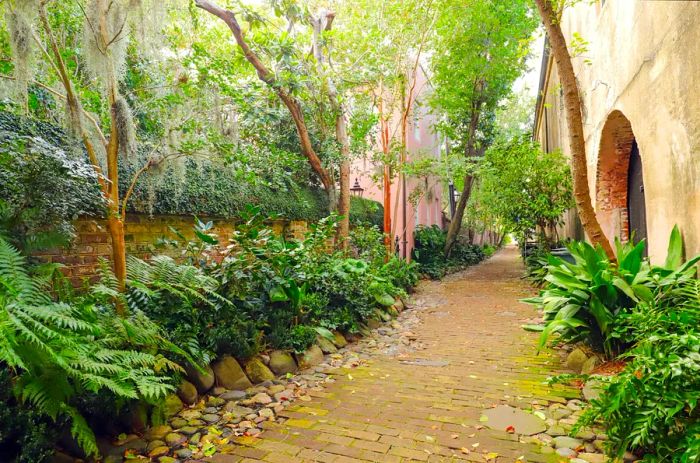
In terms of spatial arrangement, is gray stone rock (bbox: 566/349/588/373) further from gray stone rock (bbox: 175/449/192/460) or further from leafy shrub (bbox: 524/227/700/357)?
gray stone rock (bbox: 175/449/192/460)

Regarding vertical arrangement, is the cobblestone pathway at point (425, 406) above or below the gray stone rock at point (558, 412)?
below

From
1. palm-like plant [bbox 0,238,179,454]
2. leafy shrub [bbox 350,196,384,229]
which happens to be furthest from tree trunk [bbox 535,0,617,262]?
leafy shrub [bbox 350,196,384,229]

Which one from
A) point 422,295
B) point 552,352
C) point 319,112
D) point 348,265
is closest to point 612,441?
point 552,352

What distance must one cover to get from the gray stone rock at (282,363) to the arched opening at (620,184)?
4.78 meters

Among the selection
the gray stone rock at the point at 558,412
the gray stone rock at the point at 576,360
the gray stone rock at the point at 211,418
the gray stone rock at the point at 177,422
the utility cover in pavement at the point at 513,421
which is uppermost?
the gray stone rock at the point at 576,360

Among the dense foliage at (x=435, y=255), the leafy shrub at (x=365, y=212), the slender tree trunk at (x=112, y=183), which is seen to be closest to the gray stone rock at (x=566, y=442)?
the slender tree trunk at (x=112, y=183)

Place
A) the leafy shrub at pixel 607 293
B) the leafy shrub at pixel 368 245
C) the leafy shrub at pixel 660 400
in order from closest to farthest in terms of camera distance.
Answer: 1. the leafy shrub at pixel 660 400
2. the leafy shrub at pixel 607 293
3. the leafy shrub at pixel 368 245

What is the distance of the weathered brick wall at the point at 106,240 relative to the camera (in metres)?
3.72

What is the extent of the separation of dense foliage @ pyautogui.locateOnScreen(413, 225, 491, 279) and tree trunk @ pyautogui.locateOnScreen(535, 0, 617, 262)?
687 cm

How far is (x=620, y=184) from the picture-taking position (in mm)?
5945

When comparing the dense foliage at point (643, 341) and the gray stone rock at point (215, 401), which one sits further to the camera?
the gray stone rock at point (215, 401)

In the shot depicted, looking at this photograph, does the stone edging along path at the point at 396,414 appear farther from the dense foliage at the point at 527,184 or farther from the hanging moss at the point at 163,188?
the dense foliage at the point at 527,184

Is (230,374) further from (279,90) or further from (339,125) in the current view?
(339,125)

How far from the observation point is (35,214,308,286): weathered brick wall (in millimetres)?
3725
